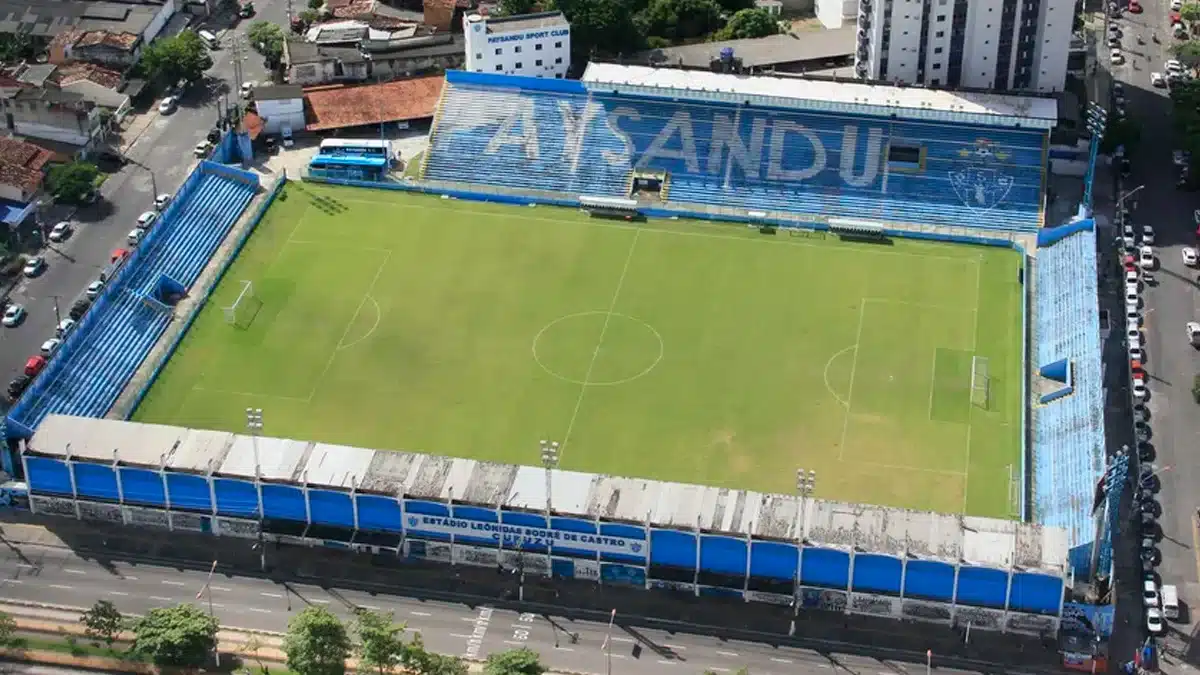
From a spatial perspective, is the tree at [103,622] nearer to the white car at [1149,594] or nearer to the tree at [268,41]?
the white car at [1149,594]

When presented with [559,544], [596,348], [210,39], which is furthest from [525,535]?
[210,39]

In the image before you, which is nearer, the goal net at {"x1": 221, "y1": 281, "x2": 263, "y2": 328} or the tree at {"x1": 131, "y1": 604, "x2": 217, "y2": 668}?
the tree at {"x1": 131, "y1": 604, "x2": 217, "y2": 668}

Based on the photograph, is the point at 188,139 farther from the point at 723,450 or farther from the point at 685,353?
the point at 723,450

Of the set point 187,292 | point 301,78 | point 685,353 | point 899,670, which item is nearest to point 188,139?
point 301,78

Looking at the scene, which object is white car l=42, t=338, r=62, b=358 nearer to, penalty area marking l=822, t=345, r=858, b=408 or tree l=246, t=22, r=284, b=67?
tree l=246, t=22, r=284, b=67

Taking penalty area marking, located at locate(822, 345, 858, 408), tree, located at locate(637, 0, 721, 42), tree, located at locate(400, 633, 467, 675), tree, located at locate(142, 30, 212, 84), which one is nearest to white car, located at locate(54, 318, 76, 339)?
tree, located at locate(142, 30, 212, 84)

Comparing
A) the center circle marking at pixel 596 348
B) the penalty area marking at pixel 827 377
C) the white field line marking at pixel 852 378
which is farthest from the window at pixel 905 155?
the center circle marking at pixel 596 348
